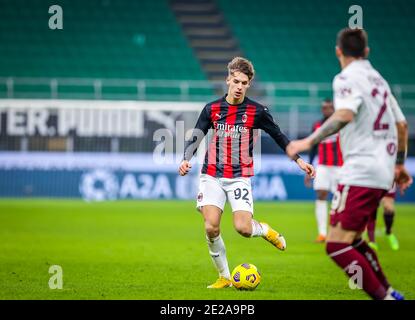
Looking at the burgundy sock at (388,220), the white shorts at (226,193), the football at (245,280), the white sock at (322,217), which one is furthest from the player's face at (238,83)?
the white sock at (322,217)

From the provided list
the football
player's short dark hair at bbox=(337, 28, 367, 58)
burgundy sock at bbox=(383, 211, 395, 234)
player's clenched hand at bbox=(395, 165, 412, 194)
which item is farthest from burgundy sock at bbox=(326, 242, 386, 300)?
burgundy sock at bbox=(383, 211, 395, 234)

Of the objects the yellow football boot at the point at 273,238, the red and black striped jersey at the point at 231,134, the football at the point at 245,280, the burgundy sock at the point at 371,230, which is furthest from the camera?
the burgundy sock at the point at 371,230

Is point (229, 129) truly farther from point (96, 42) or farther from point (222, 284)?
point (96, 42)

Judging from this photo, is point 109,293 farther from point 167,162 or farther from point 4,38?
point 4,38

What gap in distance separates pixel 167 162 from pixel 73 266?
50.4 ft

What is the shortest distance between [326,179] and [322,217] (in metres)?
0.76

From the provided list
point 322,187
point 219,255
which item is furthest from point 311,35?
point 219,255

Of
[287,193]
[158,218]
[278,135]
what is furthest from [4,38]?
[278,135]

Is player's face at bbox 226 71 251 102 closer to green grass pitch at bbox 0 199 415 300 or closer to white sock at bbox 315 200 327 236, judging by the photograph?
green grass pitch at bbox 0 199 415 300

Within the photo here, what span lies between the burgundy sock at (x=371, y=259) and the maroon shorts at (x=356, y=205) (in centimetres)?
29

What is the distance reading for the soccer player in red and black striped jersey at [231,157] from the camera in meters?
8.99

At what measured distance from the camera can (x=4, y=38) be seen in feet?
108

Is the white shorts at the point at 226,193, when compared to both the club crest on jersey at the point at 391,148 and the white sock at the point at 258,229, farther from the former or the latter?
the club crest on jersey at the point at 391,148

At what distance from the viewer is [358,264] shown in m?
6.56
